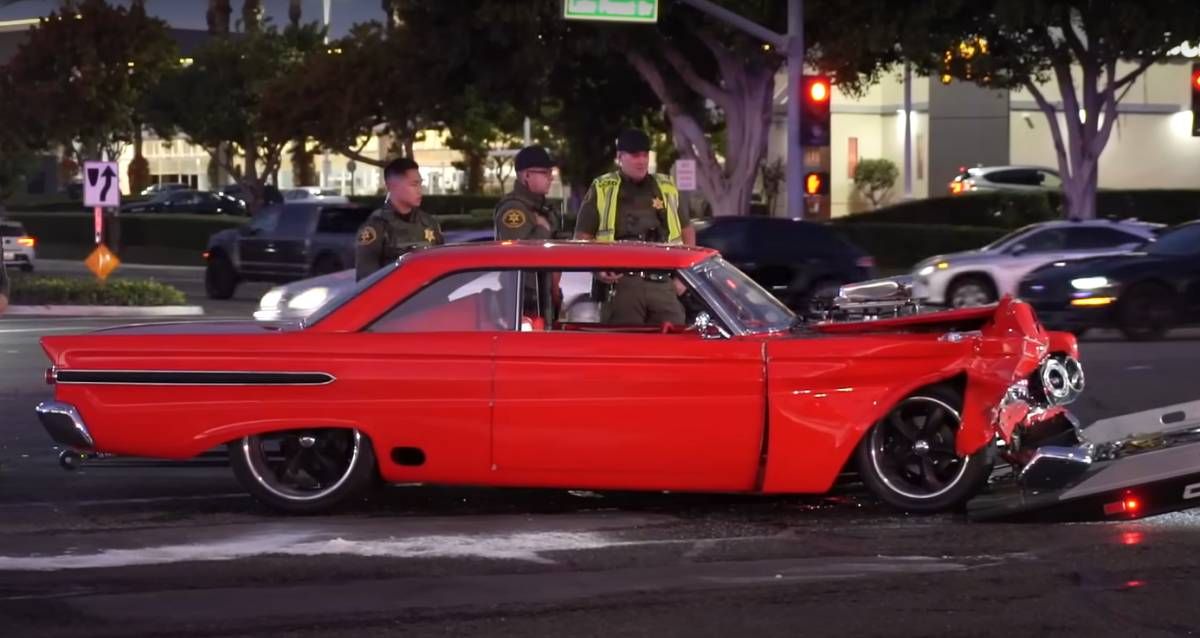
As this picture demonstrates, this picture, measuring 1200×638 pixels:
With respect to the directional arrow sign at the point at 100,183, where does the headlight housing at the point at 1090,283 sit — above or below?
below

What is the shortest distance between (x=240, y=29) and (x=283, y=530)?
209ft

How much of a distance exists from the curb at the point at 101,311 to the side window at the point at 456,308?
748 inches

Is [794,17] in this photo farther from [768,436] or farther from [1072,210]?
[768,436]

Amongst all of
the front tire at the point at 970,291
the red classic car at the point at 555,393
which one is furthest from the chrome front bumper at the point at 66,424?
the front tire at the point at 970,291

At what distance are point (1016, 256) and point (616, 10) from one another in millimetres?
9223

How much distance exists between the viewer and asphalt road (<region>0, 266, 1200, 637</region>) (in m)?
6.66

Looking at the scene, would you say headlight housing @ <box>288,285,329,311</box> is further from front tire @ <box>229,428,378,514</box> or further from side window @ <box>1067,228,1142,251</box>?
side window @ <box>1067,228,1142,251</box>

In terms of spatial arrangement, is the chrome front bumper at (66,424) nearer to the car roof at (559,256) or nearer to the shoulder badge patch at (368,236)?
the car roof at (559,256)

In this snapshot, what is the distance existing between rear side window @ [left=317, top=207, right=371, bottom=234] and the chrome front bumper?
20866 mm

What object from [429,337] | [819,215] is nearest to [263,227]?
[819,215]

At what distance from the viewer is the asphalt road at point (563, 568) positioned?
666 cm

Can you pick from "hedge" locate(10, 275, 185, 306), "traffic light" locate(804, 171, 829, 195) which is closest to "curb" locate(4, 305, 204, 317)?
"hedge" locate(10, 275, 185, 306)

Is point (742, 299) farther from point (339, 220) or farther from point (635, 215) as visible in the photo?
point (339, 220)

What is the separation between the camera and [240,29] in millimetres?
70062
